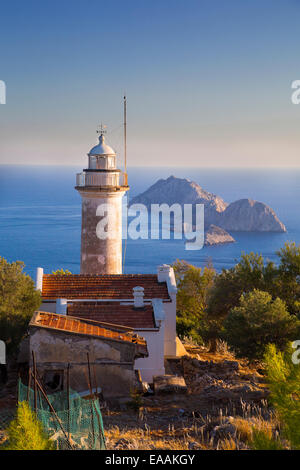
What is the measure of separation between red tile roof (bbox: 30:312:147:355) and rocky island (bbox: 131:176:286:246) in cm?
12446

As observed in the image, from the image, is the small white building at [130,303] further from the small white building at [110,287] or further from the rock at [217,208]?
the rock at [217,208]

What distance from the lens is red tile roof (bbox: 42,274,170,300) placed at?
18172 millimetres

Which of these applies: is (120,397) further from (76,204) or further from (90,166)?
(76,204)

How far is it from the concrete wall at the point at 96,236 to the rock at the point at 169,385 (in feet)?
28.3

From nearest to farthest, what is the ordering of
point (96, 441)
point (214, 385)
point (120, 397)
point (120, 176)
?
point (96, 441) → point (120, 397) → point (214, 385) → point (120, 176)

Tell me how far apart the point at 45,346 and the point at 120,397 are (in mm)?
2267

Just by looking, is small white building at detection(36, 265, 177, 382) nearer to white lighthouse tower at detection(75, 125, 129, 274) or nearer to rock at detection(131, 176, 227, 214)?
white lighthouse tower at detection(75, 125, 129, 274)

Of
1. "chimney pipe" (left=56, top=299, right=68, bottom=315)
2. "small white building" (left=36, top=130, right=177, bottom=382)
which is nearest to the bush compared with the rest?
"small white building" (left=36, top=130, right=177, bottom=382)

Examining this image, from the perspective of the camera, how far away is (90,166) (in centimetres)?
2319

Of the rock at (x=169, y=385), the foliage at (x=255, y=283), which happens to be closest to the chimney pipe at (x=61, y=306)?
the rock at (x=169, y=385)

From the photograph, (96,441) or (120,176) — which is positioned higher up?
(120,176)

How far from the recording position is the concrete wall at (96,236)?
22625 mm

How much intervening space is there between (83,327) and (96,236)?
863 cm
